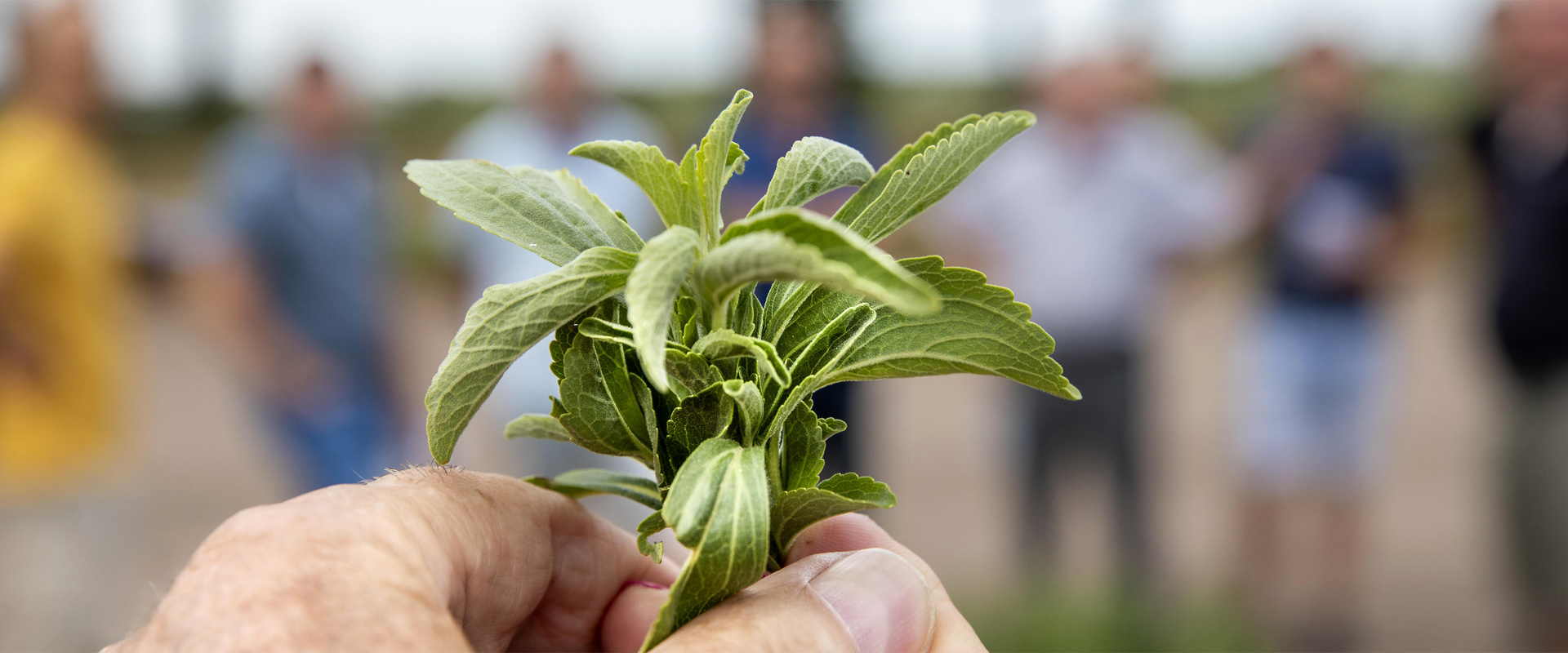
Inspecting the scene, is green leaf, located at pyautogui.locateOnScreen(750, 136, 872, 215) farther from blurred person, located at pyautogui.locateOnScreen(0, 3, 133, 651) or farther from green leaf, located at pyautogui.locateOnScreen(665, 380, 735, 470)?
blurred person, located at pyautogui.locateOnScreen(0, 3, 133, 651)

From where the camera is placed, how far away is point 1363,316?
4.00 metres

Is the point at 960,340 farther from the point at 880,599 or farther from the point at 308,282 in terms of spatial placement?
the point at 308,282

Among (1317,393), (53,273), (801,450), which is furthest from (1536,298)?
(53,273)

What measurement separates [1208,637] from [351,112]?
12.8ft

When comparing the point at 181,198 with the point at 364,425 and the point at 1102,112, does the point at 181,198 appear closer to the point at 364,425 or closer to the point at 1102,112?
the point at 364,425

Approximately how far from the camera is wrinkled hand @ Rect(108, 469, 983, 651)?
87 cm

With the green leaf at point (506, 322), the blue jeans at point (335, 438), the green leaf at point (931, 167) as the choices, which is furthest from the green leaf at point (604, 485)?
the blue jeans at point (335, 438)

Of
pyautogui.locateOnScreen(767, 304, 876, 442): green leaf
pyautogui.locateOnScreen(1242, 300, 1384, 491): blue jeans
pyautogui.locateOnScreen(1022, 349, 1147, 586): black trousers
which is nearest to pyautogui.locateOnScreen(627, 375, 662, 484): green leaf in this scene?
pyautogui.locateOnScreen(767, 304, 876, 442): green leaf

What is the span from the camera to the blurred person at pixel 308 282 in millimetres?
3955

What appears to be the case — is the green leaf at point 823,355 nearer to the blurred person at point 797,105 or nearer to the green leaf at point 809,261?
the green leaf at point 809,261

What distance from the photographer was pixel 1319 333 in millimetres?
4016

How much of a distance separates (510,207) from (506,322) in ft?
0.47

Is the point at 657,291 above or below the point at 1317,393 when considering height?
above

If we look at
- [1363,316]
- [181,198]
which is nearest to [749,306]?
[1363,316]
